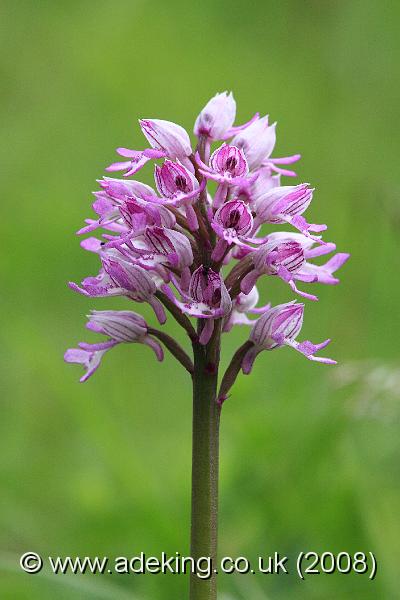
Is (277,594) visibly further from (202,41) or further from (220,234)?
(202,41)

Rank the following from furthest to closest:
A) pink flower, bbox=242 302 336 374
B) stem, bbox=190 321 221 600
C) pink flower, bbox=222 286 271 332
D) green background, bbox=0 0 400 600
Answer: green background, bbox=0 0 400 600 < pink flower, bbox=222 286 271 332 < pink flower, bbox=242 302 336 374 < stem, bbox=190 321 221 600

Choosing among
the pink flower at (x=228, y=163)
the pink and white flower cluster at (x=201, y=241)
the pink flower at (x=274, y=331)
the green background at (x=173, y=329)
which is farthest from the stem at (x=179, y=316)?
the green background at (x=173, y=329)

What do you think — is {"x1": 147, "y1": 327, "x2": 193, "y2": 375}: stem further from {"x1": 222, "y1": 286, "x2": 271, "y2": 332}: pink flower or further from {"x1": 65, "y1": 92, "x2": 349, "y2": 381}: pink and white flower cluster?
{"x1": 222, "y1": 286, "x2": 271, "y2": 332}: pink flower

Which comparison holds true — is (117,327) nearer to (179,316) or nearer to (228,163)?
(179,316)

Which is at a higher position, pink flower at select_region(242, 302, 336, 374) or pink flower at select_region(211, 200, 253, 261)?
pink flower at select_region(211, 200, 253, 261)

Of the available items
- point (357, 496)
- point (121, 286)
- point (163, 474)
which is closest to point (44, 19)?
point (163, 474)

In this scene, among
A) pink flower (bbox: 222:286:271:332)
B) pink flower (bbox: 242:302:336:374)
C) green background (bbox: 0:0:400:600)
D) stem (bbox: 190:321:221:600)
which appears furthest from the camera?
green background (bbox: 0:0:400:600)

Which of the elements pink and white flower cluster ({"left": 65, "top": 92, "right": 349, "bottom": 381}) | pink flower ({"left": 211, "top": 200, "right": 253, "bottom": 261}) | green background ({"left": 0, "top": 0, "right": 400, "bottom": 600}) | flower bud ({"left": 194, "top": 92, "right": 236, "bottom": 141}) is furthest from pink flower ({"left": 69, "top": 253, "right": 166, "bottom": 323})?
green background ({"left": 0, "top": 0, "right": 400, "bottom": 600})
